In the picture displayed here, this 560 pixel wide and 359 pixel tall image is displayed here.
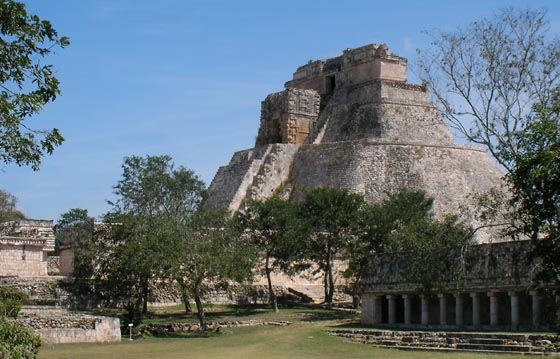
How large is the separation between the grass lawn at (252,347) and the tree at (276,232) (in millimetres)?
5578

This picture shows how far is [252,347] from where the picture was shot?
1109 inches

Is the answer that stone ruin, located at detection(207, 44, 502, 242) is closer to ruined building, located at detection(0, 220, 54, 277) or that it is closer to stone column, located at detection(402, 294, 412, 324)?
ruined building, located at detection(0, 220, 54, 277)

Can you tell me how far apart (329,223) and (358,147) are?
53.1ft

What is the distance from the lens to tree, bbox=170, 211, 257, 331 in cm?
3419

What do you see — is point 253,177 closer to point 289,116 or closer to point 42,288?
point 289,116

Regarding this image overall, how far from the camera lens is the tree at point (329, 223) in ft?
141

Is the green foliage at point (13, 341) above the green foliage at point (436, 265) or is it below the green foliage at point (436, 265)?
below

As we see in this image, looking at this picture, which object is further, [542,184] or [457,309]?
[457,309]

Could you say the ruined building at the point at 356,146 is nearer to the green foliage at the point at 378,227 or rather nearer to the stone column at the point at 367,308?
the green foliage at the point at 378,227

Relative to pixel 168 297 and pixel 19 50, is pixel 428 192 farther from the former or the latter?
pixel 19 50

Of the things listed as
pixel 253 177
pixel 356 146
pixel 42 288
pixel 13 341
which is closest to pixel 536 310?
pixel 13 341

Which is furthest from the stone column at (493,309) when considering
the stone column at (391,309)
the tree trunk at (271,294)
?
the tree trunk at (271,294)

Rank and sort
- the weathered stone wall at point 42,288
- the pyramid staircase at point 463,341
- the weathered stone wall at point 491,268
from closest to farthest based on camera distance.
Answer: the pyramid staircase at point 463,341 < the weathered stone wall at point 491,268 < the weathered stone wall at point 42,288

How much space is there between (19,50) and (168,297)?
31145 mm
